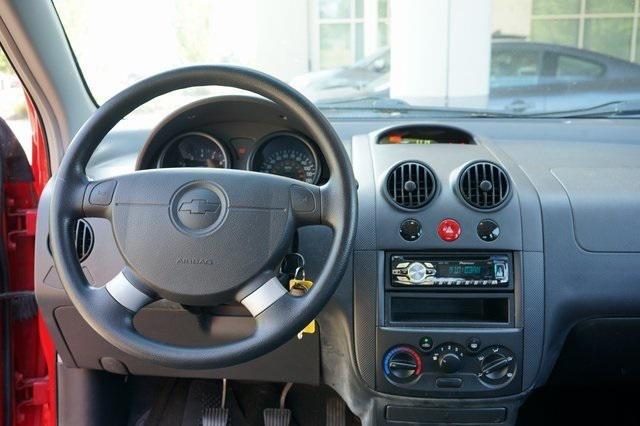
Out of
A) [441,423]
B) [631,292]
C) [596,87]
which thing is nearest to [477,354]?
[441,423]

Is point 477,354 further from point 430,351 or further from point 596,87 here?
point 596,87

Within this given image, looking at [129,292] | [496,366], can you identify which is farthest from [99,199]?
[496,366]

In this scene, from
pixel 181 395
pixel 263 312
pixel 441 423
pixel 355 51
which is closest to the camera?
pixel 263 312

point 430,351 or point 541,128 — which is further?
point 541,128

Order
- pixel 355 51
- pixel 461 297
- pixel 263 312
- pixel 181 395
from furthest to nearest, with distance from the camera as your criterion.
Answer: pixel 181 395
pixel 355 51
pixel 461 297
pixel 263 312

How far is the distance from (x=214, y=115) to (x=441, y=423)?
3.46 feet

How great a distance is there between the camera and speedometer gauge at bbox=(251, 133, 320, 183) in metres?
1.88

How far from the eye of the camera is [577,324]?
1.86 metres

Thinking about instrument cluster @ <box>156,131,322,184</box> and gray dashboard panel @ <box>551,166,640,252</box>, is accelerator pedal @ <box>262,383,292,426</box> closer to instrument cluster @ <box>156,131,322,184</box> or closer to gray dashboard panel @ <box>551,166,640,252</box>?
instrument cluster @ <box>156,131,322,184</box>

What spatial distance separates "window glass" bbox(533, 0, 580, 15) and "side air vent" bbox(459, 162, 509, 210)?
2.82 ft

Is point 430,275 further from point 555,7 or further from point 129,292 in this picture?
point 555,7

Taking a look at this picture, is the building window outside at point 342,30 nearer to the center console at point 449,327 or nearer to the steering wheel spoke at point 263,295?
the center console at point 449,327

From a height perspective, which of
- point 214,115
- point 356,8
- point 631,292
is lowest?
point 631,292

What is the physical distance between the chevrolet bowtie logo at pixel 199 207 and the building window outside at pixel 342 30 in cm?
97
